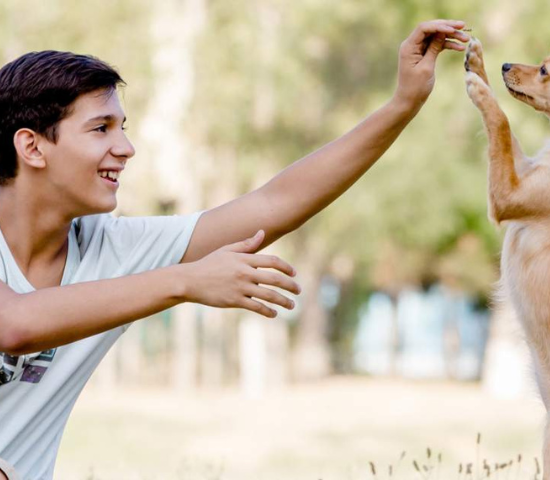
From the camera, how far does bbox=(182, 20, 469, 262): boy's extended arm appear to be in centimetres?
327

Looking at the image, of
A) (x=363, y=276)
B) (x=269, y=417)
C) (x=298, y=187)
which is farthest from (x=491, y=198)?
(x=363, y=276)

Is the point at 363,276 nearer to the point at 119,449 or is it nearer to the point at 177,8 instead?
the point at 177,8

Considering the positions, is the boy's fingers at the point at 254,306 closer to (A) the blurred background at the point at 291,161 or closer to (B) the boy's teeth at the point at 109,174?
(B) the boy's teeth at the point at 109,174

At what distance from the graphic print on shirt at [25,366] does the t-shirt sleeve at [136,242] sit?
1.12 ft

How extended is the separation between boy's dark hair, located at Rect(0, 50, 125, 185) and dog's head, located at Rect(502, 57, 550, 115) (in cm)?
224

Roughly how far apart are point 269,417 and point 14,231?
14.9 m

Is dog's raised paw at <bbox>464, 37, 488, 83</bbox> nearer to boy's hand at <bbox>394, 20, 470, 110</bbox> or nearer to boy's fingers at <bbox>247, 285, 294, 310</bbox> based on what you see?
boy's hand at <bbox>394, 20, 470, 110</bbox>

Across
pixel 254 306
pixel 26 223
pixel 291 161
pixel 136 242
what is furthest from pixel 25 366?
pixel 291 161

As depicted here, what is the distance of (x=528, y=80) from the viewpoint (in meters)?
4.84

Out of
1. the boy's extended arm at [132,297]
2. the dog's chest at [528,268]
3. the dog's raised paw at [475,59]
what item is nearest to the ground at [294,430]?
the dog's chest at [528,268]

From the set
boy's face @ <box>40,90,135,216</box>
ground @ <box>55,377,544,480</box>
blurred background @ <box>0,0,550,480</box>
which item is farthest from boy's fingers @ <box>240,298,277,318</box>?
blurred background @ <box>0,0,550,480</box>

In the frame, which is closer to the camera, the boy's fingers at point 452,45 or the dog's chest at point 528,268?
the boy's fingers at point 452,45

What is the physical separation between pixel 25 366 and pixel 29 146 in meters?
0.62

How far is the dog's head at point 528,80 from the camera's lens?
4801 millimetres
